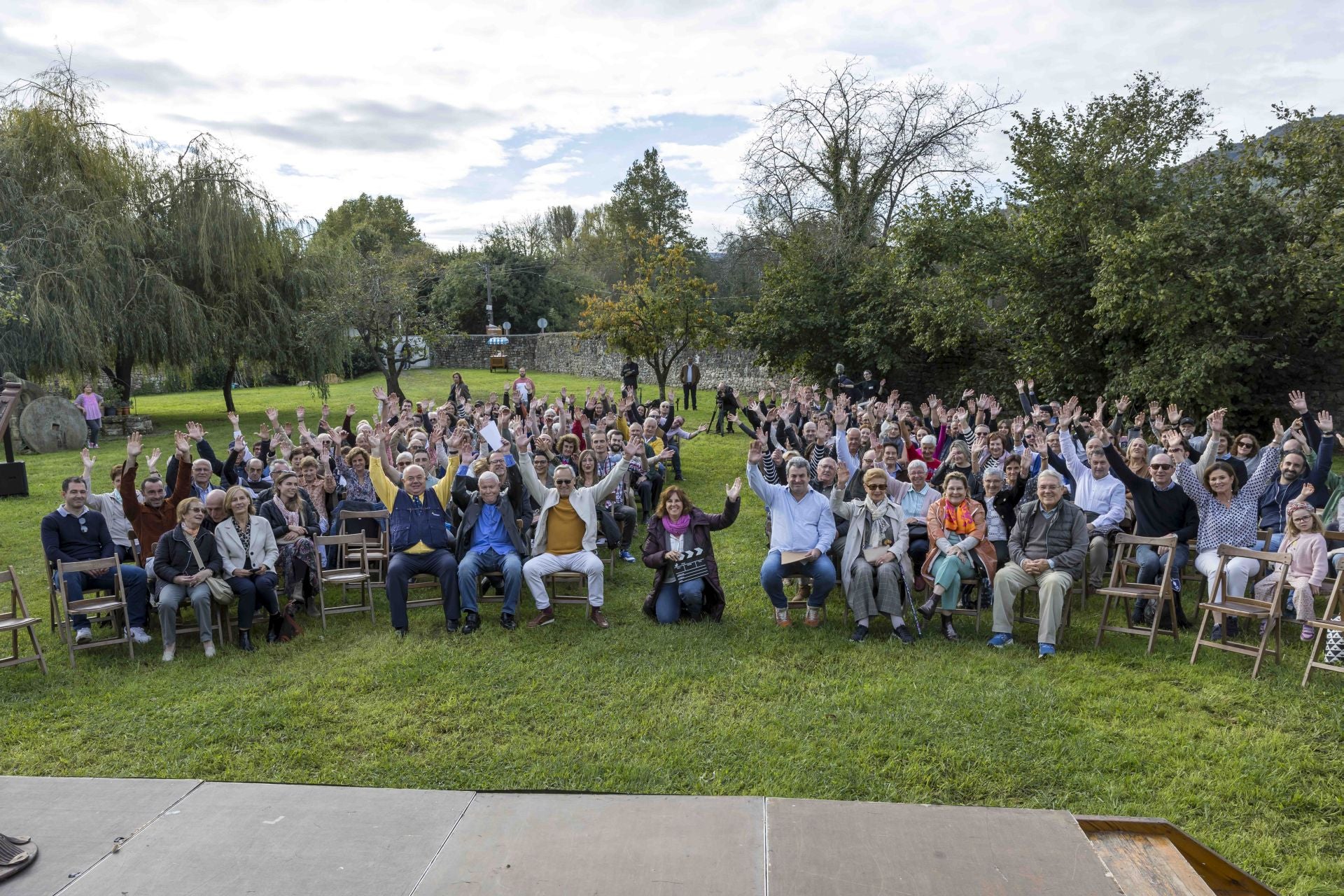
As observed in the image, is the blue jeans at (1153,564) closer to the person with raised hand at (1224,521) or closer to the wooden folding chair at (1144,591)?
the wooden folding chair at (1144,591)

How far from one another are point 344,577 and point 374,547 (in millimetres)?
938

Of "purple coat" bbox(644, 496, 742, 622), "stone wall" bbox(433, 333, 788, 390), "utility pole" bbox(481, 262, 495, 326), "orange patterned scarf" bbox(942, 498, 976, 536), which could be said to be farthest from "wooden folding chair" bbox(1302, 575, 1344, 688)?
"utility pole" bbox(481, 262, 495, 326)

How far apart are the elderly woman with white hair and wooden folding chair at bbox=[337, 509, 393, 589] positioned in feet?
14.1

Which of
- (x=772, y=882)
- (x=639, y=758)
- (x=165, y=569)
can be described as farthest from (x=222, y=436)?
(x=772, y=882)

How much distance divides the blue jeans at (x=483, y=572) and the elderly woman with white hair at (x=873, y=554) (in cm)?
291

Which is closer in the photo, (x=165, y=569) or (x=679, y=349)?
(x=165, y=569)

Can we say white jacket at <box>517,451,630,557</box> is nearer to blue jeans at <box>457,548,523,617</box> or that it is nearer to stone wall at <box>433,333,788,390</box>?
blue jeans at <box>457,548,523,617</box>

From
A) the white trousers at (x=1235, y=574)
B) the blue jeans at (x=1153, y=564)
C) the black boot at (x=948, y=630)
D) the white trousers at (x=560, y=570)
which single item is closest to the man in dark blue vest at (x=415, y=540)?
the white trousers at (x=560, y=570)

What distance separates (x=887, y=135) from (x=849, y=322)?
9.43 meters

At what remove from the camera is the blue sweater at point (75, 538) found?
721 cm

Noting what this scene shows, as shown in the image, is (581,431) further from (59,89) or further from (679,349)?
(59,89)

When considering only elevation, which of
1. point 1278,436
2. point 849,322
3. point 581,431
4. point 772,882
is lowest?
point 772,882

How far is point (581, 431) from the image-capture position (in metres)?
13.7

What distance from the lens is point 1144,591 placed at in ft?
22.5
